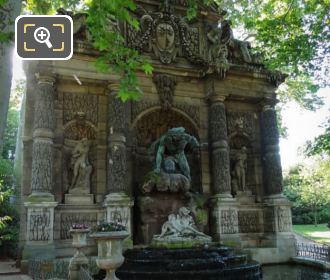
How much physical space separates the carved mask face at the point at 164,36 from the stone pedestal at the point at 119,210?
5833 mm

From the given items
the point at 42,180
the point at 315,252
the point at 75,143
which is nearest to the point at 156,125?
the point at 75,143

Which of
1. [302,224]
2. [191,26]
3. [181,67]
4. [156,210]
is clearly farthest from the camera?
[302,224]

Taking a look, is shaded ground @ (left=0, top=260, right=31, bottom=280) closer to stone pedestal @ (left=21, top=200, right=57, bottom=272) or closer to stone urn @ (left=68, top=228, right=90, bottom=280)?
stone pedestal @ (left=21, top=200, right=57, bottom=272)

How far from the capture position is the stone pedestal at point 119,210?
11.5 meters

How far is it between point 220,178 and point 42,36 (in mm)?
9793

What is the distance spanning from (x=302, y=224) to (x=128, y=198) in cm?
2822

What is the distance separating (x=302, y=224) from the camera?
35500mm

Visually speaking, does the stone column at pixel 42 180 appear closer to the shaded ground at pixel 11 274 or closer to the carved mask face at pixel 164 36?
the shaded ground at pixel 11 274

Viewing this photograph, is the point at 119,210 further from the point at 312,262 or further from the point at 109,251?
the point at 312,262

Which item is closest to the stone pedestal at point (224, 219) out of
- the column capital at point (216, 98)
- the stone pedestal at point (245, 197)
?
the stone pedestal at point (245, 197)

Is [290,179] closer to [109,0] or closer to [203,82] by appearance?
[203,82]

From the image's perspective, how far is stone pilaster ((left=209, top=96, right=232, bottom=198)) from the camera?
43.6ft

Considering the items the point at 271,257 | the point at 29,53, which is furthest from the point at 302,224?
the point at 29,53

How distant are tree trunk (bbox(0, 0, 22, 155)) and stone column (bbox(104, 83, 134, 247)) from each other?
7.39m
